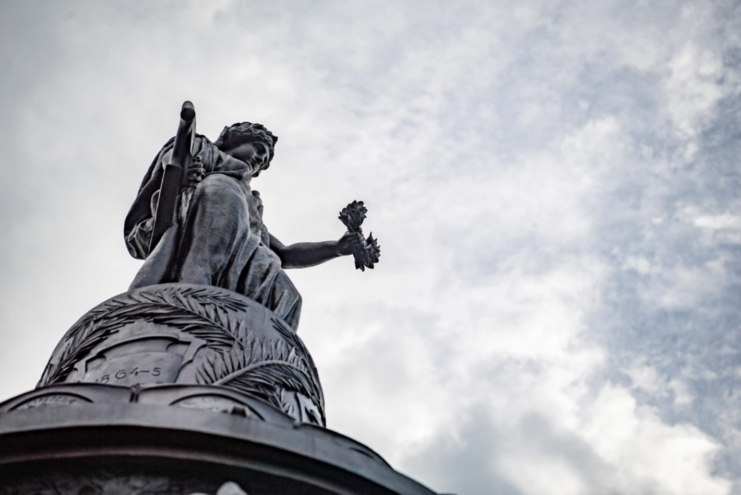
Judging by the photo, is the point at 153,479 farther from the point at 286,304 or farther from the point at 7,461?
the point at 286,304

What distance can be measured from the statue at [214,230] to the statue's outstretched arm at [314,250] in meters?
0.77

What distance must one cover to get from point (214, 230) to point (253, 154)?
2.11m

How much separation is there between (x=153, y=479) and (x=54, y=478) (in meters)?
0.60

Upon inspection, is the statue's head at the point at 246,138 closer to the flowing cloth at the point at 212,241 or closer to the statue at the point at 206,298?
the statue at the point at 206,298

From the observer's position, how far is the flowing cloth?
9664 millimetres

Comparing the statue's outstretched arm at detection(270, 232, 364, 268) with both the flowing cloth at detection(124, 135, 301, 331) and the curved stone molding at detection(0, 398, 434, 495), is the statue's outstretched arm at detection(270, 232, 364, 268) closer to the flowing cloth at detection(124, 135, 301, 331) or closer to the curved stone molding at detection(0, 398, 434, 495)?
the flowing cloth at detection(124, 135, 301, 331)

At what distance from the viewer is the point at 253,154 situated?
11.9 meters

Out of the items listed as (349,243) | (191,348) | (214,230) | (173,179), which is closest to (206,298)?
(191,348)

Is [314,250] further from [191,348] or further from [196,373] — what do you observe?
[196,373]

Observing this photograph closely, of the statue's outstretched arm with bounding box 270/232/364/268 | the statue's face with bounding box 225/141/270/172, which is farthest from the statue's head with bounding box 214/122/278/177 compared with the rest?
the statue's outstretched arm with bounding box 270/232/364/268

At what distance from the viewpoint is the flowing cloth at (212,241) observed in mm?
9664

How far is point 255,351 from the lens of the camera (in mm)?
7984

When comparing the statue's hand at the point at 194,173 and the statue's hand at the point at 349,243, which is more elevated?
the statue's hand at the point at 349,243

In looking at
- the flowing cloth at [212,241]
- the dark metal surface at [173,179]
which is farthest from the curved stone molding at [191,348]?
the dark metal surface at [173,179]
